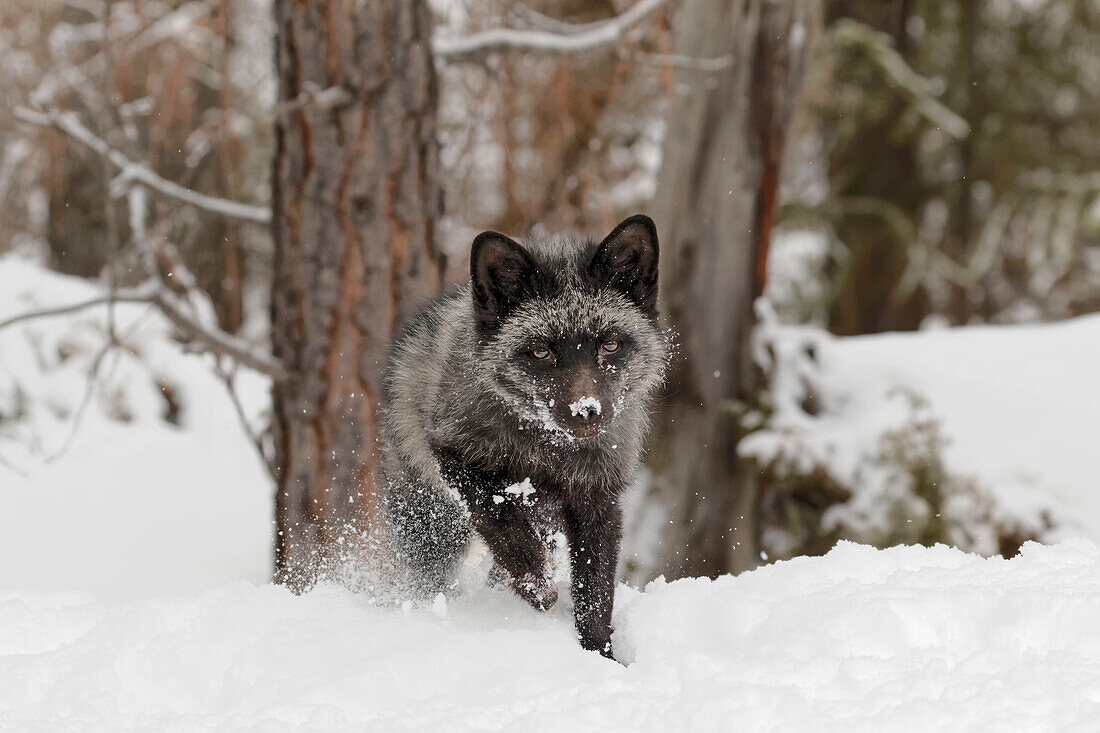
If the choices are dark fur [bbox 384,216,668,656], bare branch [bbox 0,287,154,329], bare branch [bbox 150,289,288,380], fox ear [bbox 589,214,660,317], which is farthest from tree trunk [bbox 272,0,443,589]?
fox ear [bbox 589,214,660,317]

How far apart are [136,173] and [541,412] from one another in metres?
3.14

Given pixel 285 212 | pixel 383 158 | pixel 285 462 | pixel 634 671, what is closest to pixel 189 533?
pixel 285 462

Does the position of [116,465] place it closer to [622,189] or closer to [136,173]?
[136,173]

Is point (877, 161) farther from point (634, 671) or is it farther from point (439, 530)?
point (634, 671)

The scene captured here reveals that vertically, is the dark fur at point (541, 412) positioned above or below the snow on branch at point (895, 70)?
below

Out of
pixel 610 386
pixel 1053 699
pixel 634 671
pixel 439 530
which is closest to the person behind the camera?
pixel 1053 699

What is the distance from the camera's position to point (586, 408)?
3.08m

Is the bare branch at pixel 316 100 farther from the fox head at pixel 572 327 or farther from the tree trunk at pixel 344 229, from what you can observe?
the fox head at pixel 572 327

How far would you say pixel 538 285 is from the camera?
137 inches

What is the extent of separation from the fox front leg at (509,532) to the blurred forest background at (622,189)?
1872 millimetres

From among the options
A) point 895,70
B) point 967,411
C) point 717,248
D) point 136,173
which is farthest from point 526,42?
point 895,70

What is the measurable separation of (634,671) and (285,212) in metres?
3.42

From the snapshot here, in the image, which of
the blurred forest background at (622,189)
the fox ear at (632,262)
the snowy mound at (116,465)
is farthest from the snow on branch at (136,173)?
the fox ear at (632,262)

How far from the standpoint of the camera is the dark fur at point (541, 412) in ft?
10.7
